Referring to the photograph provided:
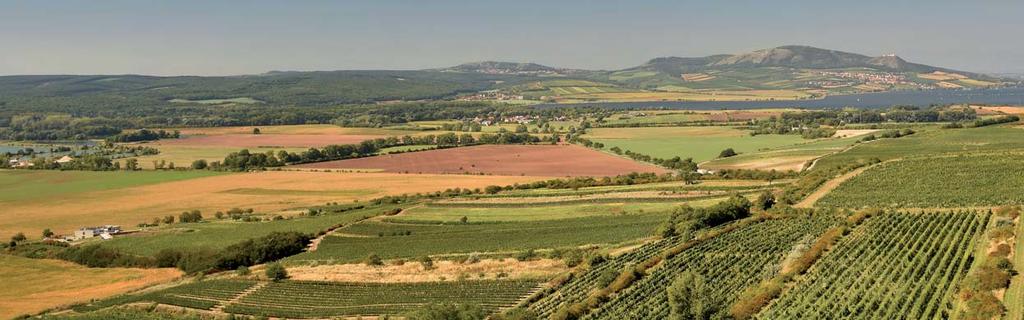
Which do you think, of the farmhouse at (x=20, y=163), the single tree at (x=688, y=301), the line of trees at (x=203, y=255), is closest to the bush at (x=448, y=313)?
the single tree at (x=688, y=301)

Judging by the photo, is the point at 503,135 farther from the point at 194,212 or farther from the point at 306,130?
the point at 194,212

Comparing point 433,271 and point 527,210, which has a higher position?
point 527,210

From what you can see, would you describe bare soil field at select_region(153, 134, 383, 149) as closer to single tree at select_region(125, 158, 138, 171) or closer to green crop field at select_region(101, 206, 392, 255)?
single tree at select_region(125, 158, 138, 171)

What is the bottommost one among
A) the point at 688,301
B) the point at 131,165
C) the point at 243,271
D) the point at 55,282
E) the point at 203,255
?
the point at 55,282

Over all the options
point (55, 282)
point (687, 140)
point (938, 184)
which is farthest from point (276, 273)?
point (687, 140)

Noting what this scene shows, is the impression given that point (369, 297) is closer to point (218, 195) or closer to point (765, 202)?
point (765, 202)

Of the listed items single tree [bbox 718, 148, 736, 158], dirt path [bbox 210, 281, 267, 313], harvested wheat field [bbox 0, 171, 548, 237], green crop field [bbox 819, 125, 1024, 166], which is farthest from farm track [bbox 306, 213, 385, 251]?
single tree [bbox 718, 148, 736, 158]

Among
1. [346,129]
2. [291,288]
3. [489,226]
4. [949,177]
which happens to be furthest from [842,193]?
[346,129]
